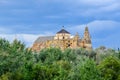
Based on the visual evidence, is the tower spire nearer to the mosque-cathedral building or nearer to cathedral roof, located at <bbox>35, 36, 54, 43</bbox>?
the mosque-cathedral building

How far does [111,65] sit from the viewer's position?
5212 cm

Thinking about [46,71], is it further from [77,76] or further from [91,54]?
[91,54]

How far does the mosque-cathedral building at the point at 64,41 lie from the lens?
144m

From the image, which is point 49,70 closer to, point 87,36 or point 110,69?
point 110,69

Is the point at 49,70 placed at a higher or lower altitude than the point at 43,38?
lower

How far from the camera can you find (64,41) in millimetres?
144625

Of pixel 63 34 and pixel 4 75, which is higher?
pixel 63 34

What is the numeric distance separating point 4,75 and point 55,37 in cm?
9918

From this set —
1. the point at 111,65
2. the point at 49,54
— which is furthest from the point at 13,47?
the point at 49,54

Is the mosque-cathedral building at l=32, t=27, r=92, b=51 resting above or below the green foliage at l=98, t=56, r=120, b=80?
above

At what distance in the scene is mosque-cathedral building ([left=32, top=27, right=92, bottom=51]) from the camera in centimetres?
14350

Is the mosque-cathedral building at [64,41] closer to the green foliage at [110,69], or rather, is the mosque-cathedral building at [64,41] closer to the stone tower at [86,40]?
the stone tower at [86,40]

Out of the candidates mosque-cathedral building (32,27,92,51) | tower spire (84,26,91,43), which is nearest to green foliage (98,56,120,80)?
mosque-cathedral building (32,27,92,51)

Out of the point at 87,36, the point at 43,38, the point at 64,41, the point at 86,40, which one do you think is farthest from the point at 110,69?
the point at 43,38
